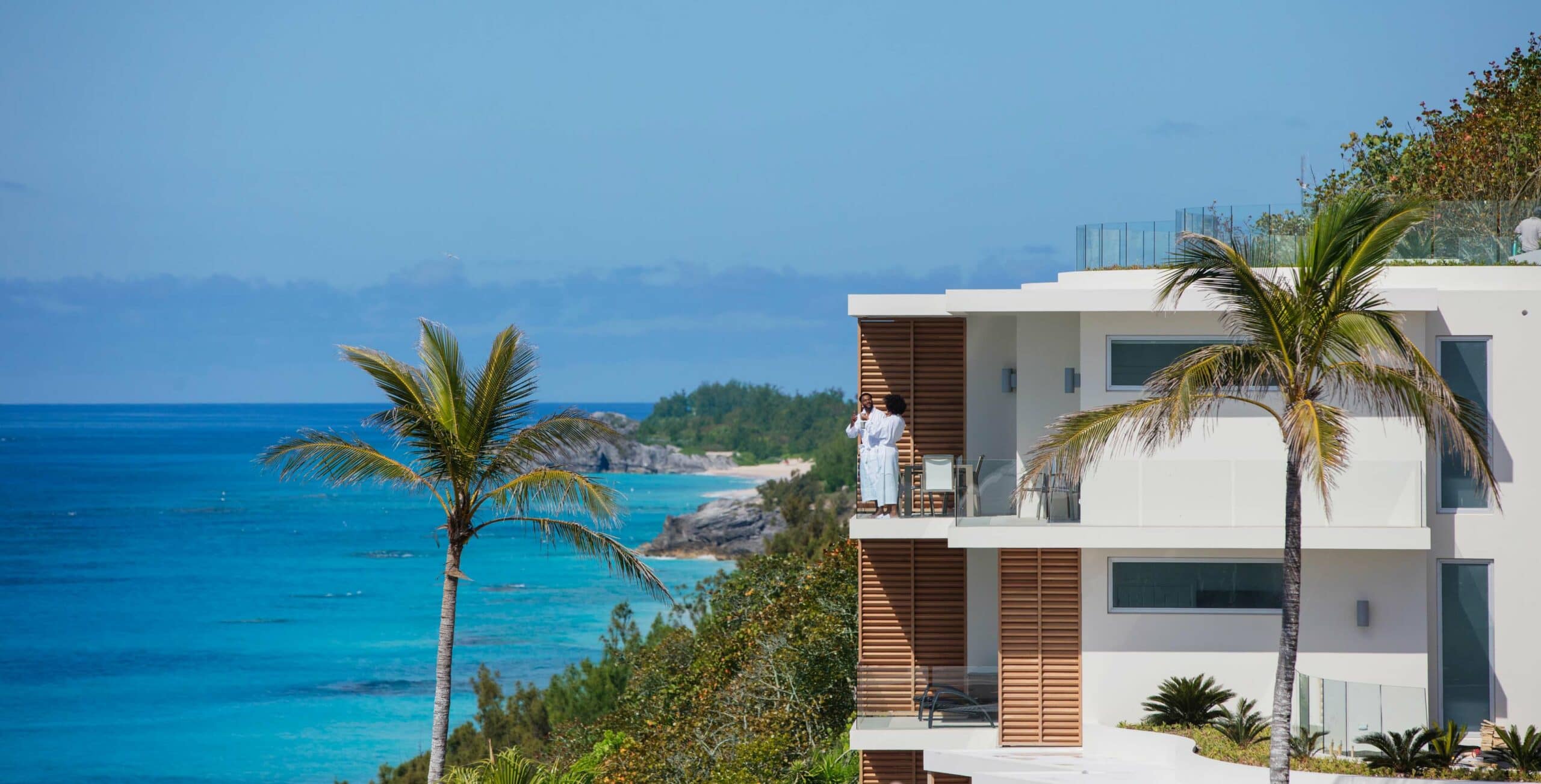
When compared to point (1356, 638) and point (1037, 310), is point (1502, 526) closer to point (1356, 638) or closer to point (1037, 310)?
point (1356, 638)

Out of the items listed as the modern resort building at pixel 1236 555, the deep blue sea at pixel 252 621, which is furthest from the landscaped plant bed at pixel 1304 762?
the deep blue sea at pixel 252 621

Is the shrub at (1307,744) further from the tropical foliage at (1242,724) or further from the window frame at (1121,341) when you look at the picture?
the window frame at (1121,341)

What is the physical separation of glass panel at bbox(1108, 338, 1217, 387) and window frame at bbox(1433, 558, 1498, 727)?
12.9ft

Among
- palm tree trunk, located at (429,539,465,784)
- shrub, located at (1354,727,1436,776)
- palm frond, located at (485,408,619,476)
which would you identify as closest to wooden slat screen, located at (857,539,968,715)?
palm frond, located at (485,408,619,476)

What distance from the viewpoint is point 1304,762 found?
1653 cm

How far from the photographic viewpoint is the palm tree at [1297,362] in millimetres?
14195

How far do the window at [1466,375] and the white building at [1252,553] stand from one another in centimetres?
2

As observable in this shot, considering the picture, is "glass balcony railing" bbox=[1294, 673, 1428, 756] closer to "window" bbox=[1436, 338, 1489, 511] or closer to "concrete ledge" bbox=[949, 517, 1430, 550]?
"concrete ledge" bbox=[949, 517, 1430, 550]

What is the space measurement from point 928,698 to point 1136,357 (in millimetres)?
4863

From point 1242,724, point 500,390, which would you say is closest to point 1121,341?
point 1242,724

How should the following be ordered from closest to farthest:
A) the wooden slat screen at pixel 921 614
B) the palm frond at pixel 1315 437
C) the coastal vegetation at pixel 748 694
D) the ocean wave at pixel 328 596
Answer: the palm frond at pixel 1315 437, the wooden slat screen at pixel 921 614, the coastal vegetation at pixel 748 694, the ocean wave at pixel 328 596

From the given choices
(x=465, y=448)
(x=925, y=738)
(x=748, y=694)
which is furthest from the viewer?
(x=748, y=694)

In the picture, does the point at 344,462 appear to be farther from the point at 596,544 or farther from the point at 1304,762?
the point at 1304,762

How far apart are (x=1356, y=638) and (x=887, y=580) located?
19.4 ft
